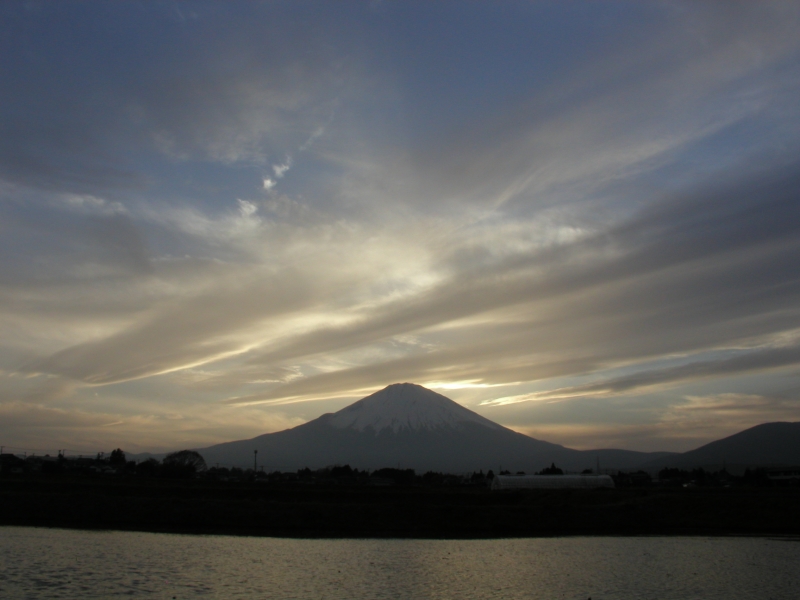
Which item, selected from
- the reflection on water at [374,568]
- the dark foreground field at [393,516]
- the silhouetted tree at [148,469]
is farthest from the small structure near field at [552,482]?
the silhouetted tree at [148,469]

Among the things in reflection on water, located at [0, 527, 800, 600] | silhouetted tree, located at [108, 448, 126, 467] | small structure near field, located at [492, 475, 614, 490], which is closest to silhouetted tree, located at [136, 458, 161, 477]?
silhouetted tree, located at [108, 448, 126, 467]

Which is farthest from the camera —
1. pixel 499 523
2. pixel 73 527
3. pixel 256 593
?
pixel 499 523

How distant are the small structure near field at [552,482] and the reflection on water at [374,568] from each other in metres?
45.7

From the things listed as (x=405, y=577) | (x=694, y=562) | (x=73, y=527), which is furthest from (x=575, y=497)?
(x=73, y=527)

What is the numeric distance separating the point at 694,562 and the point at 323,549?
61.6 ft

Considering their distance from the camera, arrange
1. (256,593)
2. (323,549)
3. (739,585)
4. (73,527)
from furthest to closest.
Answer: (73,527)
(323,549)
(739,585)
(256,593)

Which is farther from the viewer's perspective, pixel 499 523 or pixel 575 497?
pixel 575 497

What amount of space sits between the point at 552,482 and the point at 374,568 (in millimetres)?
64640

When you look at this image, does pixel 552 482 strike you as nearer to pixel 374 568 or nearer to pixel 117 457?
pixel 374 568

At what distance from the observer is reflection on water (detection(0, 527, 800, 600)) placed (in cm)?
2228

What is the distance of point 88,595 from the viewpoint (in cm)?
2005

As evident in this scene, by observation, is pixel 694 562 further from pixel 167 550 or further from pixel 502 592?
pixel 167 550

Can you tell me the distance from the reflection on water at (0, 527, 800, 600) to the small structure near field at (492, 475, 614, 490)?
150 feet

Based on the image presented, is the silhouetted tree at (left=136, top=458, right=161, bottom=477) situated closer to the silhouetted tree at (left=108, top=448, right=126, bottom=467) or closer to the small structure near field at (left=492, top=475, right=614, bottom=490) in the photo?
the silhouetted tree at (left=108, top=448, right=126, bottom=467)
